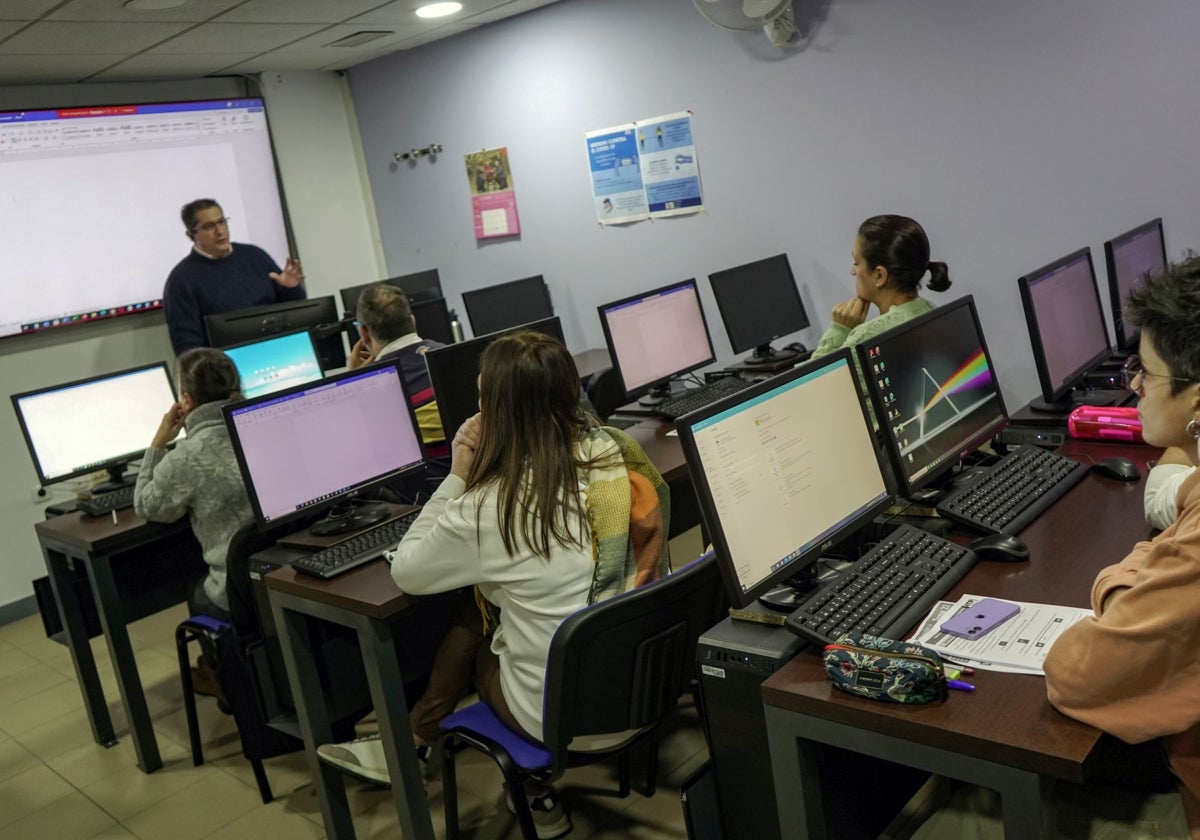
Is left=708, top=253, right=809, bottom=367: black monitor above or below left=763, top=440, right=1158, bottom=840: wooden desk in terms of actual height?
above

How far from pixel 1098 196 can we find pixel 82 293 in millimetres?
4600

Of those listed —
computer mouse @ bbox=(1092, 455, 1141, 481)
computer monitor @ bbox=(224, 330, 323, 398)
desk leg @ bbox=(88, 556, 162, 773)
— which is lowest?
desk leg @ bbox=(88, 556, 162, 773)

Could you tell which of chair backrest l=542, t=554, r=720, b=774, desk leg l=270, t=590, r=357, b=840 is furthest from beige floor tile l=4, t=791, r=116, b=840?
chair backrest l=542, t=554, r=720, b=774

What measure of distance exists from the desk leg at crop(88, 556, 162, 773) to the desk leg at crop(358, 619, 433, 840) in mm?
1169

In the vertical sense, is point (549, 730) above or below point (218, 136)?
below

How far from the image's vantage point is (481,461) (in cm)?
202

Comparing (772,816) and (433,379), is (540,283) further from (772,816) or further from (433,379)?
A: (772,816)

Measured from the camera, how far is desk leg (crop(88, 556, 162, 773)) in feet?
9.87

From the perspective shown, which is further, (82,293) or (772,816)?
(82,293)

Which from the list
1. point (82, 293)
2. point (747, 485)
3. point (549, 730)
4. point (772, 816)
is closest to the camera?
point (747, 485)

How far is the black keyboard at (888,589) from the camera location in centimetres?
156

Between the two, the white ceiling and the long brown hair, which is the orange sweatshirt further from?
the white ceiling

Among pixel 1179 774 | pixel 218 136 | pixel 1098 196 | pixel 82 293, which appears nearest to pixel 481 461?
pixel 1179 774

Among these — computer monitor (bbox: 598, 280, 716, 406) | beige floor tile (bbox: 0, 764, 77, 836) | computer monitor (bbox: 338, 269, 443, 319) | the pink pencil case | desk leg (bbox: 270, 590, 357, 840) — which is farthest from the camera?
Result: computer monitor (bbox: 338, 269, 443, 319)
